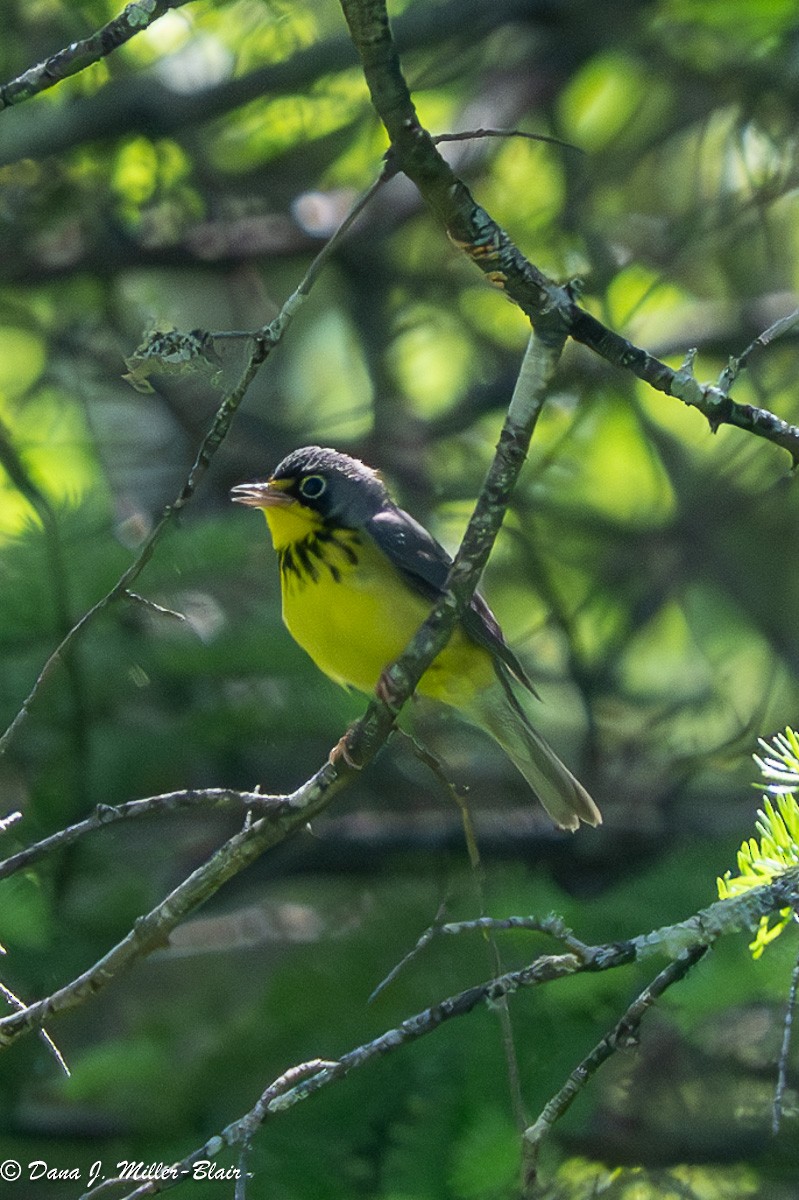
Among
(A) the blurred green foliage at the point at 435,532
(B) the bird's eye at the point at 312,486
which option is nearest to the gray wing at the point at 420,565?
(B) the bird's eye at the point at 312,486

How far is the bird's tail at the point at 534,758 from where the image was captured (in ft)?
14.5

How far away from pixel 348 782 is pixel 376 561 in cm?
179

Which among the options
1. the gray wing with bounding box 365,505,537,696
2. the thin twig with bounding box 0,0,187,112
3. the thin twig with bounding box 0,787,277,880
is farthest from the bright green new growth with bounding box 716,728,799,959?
the gray wing with bounding box 365,505,537,696

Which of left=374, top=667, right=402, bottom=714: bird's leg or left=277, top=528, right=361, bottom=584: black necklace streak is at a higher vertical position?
left=277, top=528, right=361, bottom=584: black necklace streak

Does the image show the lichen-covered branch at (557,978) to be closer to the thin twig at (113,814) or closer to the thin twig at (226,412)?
the thin twig at (113,814)

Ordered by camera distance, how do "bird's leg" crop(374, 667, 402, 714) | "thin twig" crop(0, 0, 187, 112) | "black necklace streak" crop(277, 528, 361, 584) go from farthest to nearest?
"black necklace streak" crop(277, 528, 361, 584) → "bird's leg" crop(374, 667, 402, 714) → "thin twig" crop(0, 0, 187, 112)

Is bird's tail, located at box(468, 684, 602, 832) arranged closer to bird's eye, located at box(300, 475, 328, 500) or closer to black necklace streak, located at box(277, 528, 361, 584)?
black necklace streak, located at box(277, 528, 361, 584)

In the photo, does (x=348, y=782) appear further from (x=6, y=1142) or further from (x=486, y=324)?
(x=486, y=324)

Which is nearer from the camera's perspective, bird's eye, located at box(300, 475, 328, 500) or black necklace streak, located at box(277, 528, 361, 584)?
black necklace streak, located at box(277, 528, 361, 584)

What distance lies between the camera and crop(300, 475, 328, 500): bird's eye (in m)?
4.66

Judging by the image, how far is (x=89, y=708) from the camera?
4031 millimetres

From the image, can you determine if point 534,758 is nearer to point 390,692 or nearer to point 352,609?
point 352,609

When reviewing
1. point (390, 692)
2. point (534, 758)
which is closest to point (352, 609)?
point (534, 758)

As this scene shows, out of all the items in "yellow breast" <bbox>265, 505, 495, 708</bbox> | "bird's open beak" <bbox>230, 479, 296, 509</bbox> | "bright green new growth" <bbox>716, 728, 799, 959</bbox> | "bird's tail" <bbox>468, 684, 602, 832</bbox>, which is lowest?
"bright green new growth" <bbox>716, 728, 799, 959</bbox>
